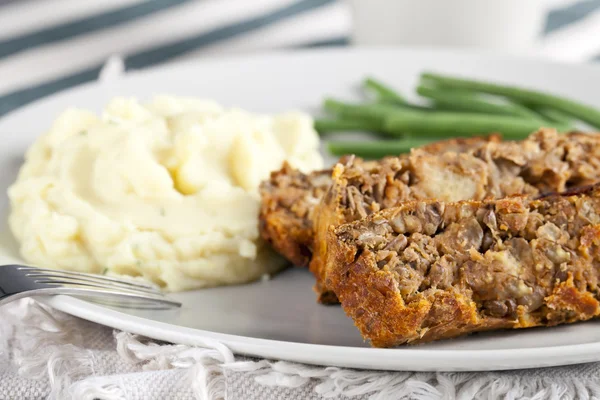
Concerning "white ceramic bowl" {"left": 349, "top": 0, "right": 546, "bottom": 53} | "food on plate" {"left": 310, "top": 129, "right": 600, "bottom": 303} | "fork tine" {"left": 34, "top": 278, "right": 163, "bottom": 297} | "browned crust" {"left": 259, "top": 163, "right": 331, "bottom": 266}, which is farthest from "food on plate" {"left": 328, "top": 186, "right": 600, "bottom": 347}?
"white ceramic bowl" {"left": 349, "top": 0, "right": 546, "bottom": 53}

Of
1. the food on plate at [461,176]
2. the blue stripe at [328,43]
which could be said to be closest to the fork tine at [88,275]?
the food on plate at [461,176]

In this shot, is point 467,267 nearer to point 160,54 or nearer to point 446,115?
point 446,115

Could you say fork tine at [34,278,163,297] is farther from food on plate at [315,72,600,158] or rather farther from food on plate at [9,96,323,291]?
food on plate at [315,72,600,158]

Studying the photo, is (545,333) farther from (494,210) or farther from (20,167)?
(20,167)

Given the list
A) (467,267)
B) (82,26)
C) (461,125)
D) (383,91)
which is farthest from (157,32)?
(467,267)

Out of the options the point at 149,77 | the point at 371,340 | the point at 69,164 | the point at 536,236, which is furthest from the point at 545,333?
the point at 149,77

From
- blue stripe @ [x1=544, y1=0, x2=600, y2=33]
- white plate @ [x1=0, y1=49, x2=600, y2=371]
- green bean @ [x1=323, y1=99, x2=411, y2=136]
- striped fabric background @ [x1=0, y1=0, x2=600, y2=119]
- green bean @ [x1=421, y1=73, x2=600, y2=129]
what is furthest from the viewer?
blue stripe @ [x1=544, y1=0, x2=600, y2=33]
